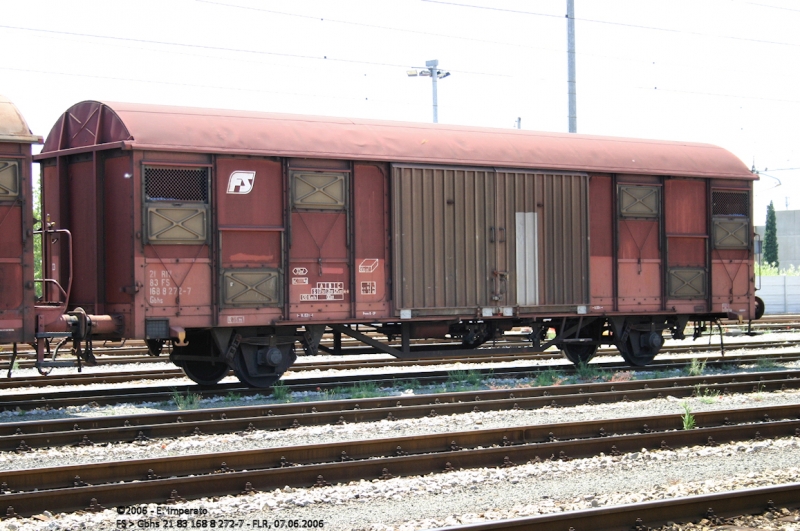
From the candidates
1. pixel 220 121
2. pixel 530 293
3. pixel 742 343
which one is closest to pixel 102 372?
pixel 220 121

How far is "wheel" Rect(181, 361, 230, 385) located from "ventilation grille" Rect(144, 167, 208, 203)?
2686 millimetres

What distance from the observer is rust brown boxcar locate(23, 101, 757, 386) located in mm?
11742

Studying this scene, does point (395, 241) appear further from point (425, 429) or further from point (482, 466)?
point (482, 466)

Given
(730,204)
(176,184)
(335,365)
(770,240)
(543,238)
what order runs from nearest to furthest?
(176,184)
(543,238)
(335,365)
(730,204)
(770,240)

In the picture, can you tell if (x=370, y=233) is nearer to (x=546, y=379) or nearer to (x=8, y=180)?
(x=546, y=379)

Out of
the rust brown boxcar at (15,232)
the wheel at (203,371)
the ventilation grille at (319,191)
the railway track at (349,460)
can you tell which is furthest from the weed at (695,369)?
the rust brown boxcar at (15,232)

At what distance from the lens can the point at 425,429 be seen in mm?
9656

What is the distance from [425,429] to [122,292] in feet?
15.2

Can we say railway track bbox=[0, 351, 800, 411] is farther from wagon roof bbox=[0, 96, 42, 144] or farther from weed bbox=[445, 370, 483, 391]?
wagon roof bbox=[0, 96, 42, 144]

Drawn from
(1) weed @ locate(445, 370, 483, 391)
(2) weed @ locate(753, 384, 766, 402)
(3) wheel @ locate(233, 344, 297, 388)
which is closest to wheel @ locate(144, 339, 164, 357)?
(3) wheel @ locate(233, 344, 297, 388)

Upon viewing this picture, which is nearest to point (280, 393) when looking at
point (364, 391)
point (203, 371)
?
point (364, 391)

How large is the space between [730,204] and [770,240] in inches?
2520

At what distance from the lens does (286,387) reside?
12195 mm

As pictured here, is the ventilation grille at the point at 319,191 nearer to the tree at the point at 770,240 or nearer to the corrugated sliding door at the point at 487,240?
the corrugated sliding door at the point at 487,240
